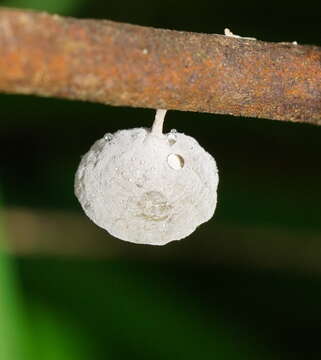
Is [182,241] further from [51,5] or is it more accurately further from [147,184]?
[147,184]

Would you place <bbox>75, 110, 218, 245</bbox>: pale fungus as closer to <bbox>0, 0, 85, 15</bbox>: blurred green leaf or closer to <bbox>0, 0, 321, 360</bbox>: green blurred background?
<bbox>0, 0, 321, 360</bbox>: green blurred background

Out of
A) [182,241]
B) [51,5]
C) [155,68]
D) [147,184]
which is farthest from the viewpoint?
[182,241]

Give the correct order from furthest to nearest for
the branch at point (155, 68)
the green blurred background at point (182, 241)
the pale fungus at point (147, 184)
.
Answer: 1. the green blurred background at point (182, 241)
2. the pale fungus at point (147, 184)
3. the branch at point (155, 68)

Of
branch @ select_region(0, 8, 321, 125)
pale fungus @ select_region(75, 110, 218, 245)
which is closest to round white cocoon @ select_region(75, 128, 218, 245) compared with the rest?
pale fungus @ select_region(75, 110, 218, 245)

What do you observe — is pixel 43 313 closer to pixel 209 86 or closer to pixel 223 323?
pixel 223 323

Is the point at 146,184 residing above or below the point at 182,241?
below

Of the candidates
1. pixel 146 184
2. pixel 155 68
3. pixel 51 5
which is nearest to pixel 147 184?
pixel 146 184

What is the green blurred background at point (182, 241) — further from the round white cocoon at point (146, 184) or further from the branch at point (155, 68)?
the branch at point (155, 68)

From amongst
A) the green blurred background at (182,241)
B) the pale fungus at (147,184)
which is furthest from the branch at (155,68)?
the green blurred background at (182,241)
